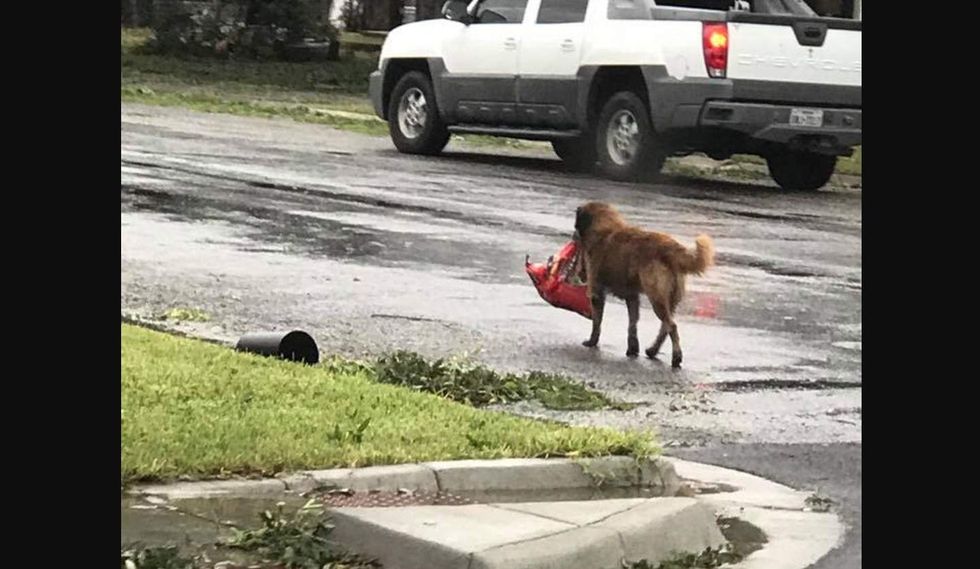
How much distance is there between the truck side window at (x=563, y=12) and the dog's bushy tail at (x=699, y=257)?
0.89m

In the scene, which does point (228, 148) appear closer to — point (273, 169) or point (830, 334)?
point (273, 169)

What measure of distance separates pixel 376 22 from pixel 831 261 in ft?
5.78

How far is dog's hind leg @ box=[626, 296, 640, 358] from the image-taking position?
557 cm

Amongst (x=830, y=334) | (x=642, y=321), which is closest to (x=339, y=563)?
(x=642, y=321)

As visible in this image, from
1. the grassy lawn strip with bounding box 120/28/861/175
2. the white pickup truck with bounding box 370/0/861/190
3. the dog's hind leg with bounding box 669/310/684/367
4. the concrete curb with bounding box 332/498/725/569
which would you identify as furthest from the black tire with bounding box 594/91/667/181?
the concrete curb with bounding box 332/498/725/569

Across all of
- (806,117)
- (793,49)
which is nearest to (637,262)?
(806,117)

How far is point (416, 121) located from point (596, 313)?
940 mm

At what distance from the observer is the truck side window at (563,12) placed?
18.3ft

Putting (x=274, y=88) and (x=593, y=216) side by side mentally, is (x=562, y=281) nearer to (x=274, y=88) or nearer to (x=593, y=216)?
(x=593, y=216)

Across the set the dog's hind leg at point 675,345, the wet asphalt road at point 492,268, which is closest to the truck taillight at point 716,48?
the wet asphalt road at point 492,268

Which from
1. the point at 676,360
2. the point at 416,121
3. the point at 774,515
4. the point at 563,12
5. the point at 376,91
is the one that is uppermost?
the point at 563,12

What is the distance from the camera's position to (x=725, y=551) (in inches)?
191

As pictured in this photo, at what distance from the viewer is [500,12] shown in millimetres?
5688

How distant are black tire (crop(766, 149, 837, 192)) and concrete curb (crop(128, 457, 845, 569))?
102 centimetres
